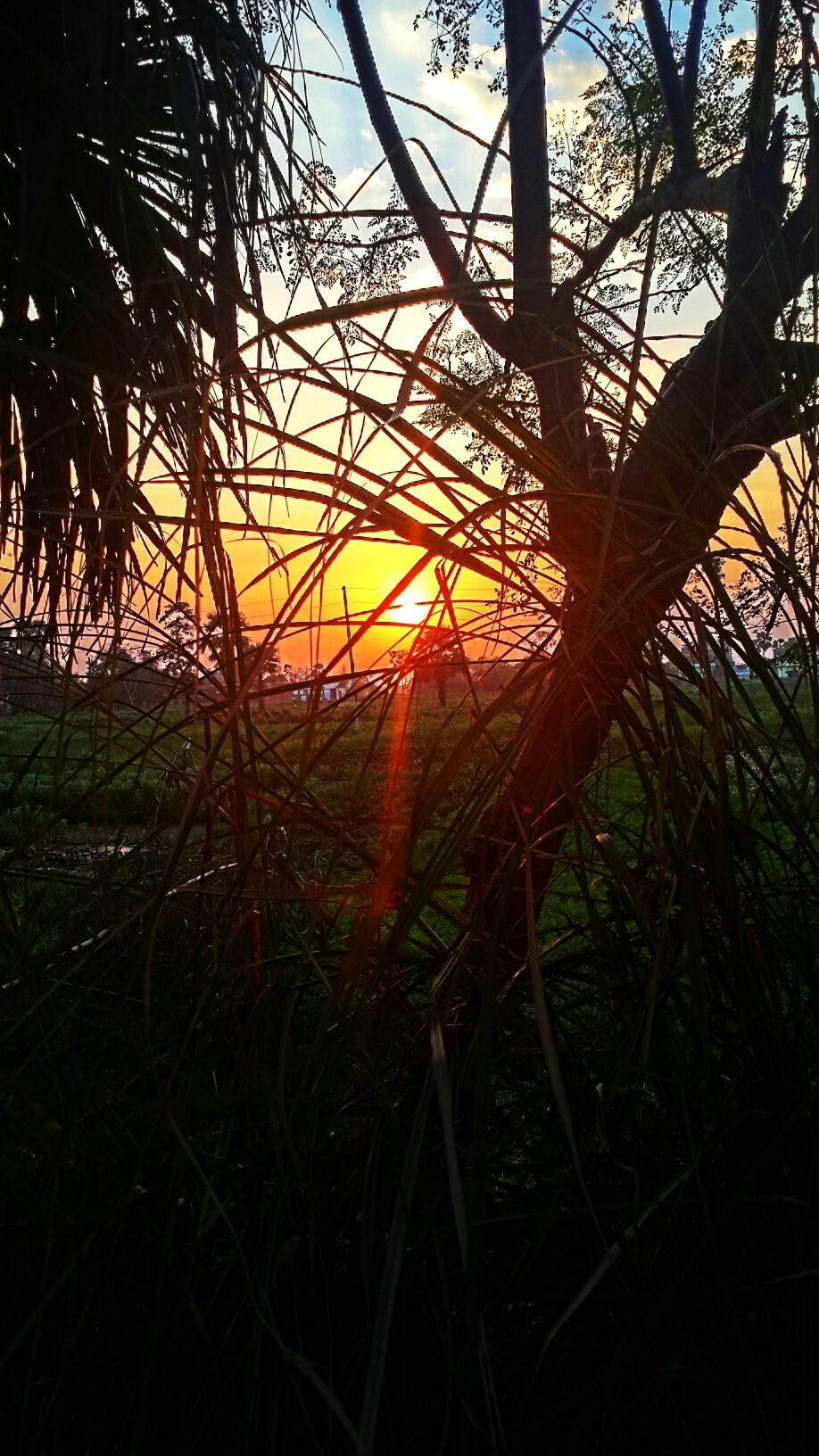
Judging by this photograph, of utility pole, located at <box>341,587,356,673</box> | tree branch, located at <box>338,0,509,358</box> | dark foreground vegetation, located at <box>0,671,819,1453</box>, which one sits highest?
tree branch, located at <box>338,0,509,358</box>

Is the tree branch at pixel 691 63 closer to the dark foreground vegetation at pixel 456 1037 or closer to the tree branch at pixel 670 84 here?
the tree branch at pixel 670 84

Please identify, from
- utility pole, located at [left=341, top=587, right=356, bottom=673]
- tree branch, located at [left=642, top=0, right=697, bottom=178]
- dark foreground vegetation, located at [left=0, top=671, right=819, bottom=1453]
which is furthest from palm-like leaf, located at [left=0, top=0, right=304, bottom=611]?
tree branch, located at [left=642, top=0, right=697, bottom=178]

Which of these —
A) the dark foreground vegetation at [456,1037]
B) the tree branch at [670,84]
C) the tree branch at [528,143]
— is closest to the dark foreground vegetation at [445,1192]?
the dark foreground vegetation at [456,1037]

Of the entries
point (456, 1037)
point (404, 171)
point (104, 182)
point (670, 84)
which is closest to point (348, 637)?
point (456, 1037)

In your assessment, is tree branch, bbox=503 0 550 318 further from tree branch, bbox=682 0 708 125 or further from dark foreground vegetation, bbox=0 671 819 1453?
dark foreground vegetation, bbox=0 671 819 1453

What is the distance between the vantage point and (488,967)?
39 cm

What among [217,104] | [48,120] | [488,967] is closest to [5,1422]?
[488,967]

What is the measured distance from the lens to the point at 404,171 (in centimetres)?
222

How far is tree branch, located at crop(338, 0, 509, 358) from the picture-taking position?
2156mm

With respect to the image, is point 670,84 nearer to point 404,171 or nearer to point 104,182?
point 404,171

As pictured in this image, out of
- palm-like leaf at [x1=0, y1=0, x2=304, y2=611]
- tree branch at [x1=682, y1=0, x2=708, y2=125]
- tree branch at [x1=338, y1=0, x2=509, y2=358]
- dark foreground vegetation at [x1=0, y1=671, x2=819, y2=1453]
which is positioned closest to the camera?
dark foreground vegetation at [x1=0, y1=671, x2=819, y2=1453]

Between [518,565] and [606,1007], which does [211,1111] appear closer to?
[606,1007]

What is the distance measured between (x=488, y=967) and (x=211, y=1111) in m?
0.24

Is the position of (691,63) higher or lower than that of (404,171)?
higher
